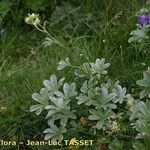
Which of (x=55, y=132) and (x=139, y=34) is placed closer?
(x=55, y=132)

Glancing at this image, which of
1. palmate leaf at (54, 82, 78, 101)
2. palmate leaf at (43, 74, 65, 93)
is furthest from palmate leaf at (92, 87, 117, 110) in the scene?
palmate leaf at (43, 74, 65, 93)

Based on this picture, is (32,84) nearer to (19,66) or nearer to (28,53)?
(19,66)

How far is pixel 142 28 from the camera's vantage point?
3021 mm

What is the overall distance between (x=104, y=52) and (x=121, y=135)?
0.66 m

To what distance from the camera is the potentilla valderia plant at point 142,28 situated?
298 centimetres

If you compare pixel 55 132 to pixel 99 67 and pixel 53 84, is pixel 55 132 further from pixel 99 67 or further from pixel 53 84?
pixel 99 67

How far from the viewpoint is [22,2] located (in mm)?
3834

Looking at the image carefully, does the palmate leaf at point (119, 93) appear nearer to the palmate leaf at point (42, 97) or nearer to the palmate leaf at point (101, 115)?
the palmate leaf at point (101, 115)

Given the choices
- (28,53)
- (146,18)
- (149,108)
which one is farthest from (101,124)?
(28,53)

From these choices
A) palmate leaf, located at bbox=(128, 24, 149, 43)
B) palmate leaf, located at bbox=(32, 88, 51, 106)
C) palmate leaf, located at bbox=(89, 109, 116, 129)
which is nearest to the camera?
palmate leaf, located at bbox=(89, 109, 116, 129)

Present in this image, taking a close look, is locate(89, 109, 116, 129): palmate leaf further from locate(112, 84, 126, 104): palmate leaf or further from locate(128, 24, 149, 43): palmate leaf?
locate(128, 24, 149, 43): palmate leaf

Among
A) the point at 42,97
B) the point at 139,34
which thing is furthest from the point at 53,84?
the point at 139,34

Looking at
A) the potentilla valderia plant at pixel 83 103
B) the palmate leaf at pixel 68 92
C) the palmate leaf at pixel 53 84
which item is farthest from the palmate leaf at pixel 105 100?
the palmate leaf at pixel 53 84

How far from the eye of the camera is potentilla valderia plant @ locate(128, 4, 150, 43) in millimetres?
2980
